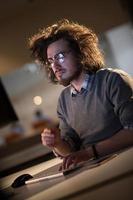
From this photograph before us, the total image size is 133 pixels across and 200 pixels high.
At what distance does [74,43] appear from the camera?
3.37 feet

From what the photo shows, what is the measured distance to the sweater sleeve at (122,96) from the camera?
2.84ft

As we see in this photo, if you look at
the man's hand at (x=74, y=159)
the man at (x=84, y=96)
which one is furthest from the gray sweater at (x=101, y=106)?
the man's hand at (x=74, y=159)

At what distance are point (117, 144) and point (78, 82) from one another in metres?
0.22

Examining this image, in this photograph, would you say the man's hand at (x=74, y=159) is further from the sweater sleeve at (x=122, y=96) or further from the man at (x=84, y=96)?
the sweater sleeve at (x=122, y=96)

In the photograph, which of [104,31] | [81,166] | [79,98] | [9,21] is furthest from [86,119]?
[9,21]

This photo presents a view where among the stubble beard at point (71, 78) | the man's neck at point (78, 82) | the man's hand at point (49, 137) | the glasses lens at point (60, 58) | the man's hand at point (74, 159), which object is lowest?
the man's hand at point (74, 159)

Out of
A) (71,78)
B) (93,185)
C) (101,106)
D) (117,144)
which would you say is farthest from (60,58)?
(93,185)

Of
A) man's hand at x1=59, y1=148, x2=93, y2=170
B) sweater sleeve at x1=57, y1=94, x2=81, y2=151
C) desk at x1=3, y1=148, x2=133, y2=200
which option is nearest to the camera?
desk at x1=3, y1=148, x2=133, y2=200

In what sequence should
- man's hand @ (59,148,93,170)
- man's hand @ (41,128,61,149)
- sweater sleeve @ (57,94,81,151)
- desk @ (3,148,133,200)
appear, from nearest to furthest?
1. desk @ (3,148,133,200)
2. man's hand @ (59,148,93,170)
3. man's hand @ (41,128,61,149)
4. sweater sleeve @ (57,94,81,151)

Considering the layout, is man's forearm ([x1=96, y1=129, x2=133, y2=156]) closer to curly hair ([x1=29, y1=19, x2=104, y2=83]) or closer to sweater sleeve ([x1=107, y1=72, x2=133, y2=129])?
sweater sleeve ([x1=107, y1=72, x2=133, y2=129])

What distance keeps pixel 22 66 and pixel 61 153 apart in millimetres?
660

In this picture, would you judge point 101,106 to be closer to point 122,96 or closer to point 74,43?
point 122,96

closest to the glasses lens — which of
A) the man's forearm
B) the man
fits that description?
the man

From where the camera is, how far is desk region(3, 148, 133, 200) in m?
0.52
